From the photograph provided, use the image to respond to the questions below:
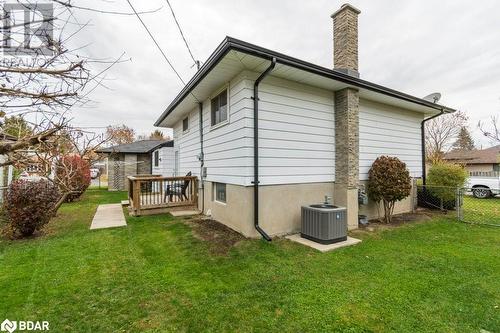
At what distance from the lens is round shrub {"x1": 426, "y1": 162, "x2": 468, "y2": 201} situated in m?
7.99

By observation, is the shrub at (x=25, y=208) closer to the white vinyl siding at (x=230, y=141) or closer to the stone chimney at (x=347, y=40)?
the white vinyl siding at (x=230, y=141)

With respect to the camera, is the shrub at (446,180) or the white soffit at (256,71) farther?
the shrub at (446,180)

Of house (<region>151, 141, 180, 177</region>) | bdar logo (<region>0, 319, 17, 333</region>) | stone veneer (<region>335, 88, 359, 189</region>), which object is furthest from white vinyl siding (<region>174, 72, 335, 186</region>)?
house (<region>151, 141, 180, 177</region>)

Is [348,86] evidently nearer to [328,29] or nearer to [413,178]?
[328,29]

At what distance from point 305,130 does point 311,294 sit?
392 cm

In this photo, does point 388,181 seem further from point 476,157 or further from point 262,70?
point 476,157

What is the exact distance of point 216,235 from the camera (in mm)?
5438

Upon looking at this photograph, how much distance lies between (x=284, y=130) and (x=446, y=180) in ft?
21.4

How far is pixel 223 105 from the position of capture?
6.36 meters

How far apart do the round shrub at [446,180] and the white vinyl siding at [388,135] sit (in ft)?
2.05

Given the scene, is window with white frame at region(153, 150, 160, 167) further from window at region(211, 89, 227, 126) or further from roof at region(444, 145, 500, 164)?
roof at region(444, 145, 500, 164)

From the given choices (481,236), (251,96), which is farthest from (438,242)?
(251,96)

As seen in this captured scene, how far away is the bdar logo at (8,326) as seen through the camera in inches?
91.0

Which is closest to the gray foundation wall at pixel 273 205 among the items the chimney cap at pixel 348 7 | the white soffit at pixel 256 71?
the white soffit at pixel 256 71
